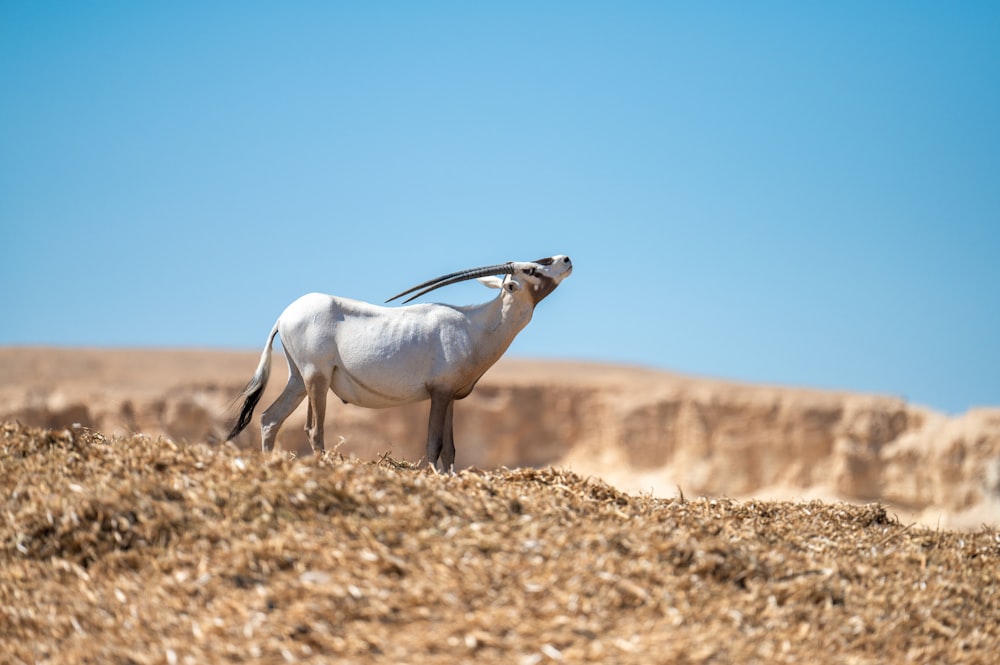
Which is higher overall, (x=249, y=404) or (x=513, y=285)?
(x=513, y=285)

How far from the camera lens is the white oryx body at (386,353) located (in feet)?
30.6

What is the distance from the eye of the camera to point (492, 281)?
10.0 meters

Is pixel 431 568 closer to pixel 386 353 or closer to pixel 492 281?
pixel 386 353

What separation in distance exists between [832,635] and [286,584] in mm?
2662

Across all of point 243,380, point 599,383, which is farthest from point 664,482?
point 243,380

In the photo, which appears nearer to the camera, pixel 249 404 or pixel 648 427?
pixel 249 404

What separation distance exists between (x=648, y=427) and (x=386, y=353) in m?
27.4

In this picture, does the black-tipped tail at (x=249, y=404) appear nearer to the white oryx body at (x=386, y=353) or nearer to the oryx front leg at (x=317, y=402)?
the white oryx body at (x=386, y=353)

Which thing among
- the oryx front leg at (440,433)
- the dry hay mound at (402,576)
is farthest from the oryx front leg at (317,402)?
the dry hay mound at (402,576)

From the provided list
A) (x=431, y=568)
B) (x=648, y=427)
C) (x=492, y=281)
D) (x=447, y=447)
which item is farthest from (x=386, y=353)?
(x=648, y=427)

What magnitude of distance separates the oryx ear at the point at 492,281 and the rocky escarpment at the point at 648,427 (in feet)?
69.5

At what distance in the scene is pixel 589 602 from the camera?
5.46 m

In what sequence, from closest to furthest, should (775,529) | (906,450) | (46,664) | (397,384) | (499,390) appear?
(46,664) < (775,529) < (397,384) < (906,450) < (499,390)

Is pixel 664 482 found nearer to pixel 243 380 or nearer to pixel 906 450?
pixel 906 450
